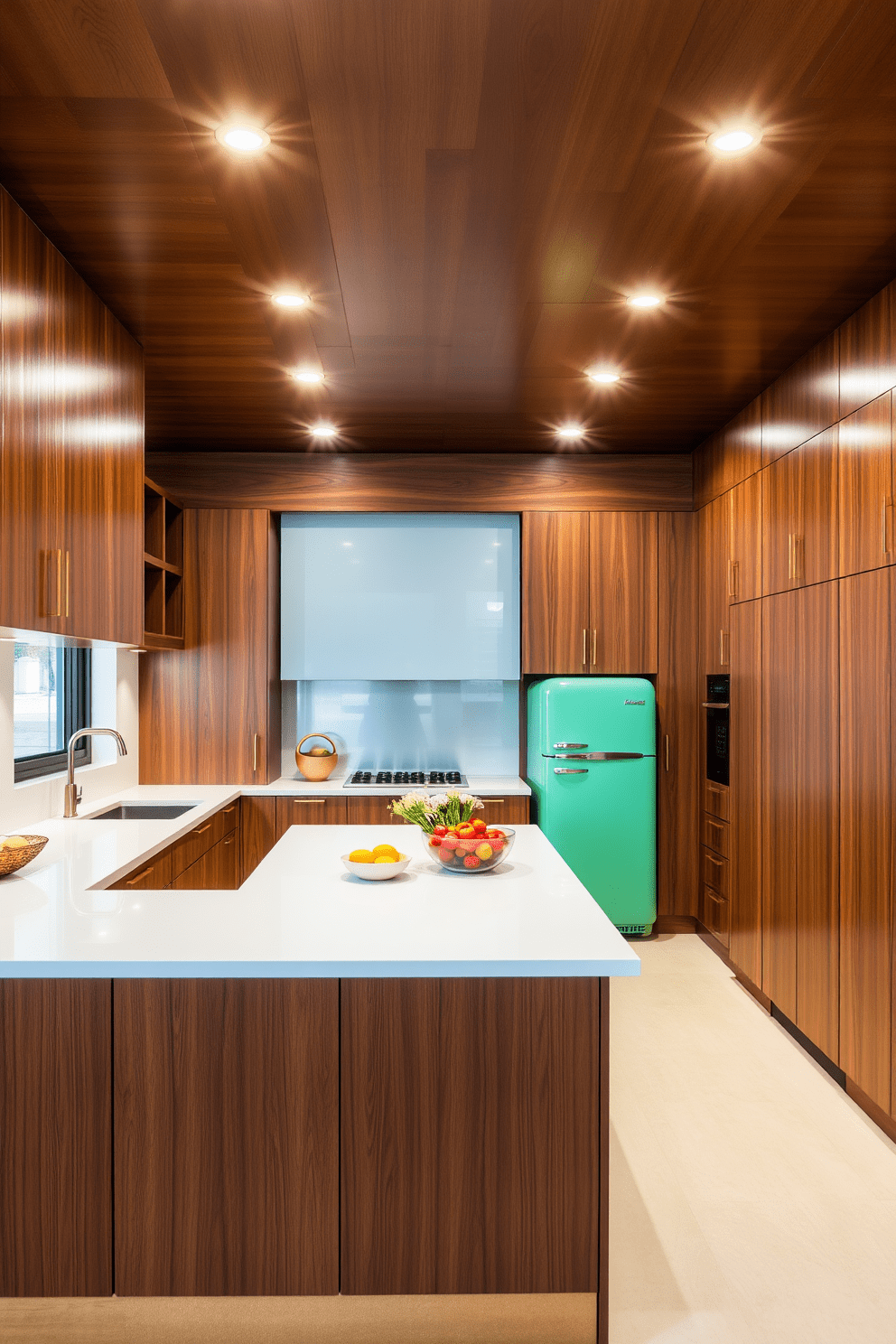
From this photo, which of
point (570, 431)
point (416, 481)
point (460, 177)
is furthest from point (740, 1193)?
point (416, 481)

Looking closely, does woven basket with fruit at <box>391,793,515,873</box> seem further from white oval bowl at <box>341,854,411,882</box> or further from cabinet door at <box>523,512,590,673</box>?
cabinet door at <box>523,512,590,673</box>

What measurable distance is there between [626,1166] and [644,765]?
2.18 meters

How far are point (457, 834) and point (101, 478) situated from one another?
5.10 feet

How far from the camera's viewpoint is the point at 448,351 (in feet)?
10.0

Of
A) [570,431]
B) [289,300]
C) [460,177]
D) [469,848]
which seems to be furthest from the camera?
[570,431]

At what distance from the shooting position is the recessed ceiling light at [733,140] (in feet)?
6.03

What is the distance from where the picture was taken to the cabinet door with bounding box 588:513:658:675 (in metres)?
4.54

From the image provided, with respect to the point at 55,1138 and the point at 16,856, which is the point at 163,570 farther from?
the point at 55,1138

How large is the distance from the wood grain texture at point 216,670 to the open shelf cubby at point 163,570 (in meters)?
0.04

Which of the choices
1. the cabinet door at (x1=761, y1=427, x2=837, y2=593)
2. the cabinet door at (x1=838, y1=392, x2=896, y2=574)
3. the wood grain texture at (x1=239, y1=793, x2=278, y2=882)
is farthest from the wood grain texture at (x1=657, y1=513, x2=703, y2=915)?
the wood grain texture at (x1=239, y1=793, x2=278, y2=882)

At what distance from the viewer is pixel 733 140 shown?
6.11 ft

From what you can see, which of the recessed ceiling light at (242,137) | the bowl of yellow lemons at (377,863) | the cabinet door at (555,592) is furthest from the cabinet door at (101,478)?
the cabinet door at (555,592)

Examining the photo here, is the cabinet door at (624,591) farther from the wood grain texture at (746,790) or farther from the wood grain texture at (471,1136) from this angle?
the wood grain texture at (471,1136)

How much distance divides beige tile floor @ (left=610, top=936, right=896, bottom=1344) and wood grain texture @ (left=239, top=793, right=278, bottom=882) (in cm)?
186
